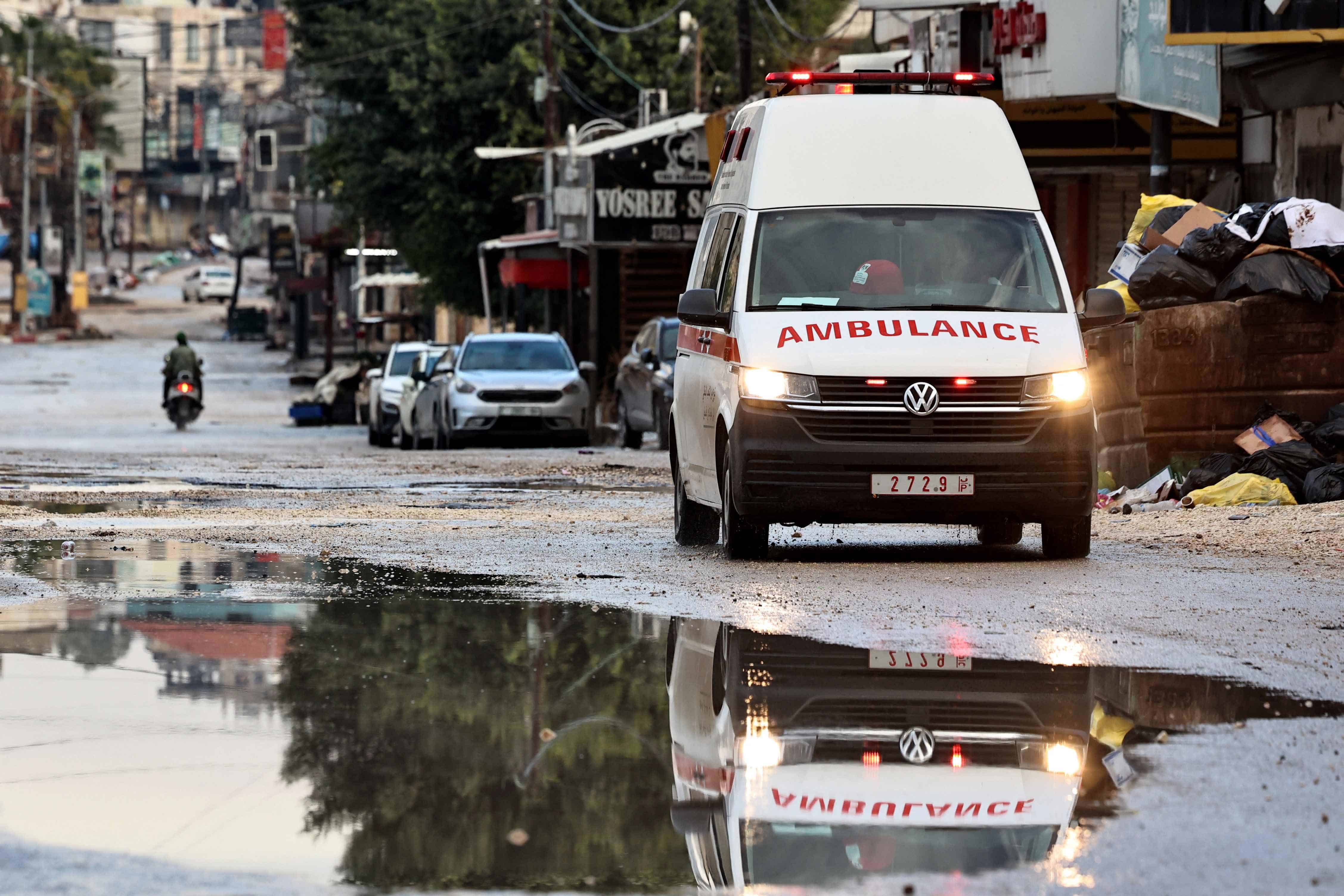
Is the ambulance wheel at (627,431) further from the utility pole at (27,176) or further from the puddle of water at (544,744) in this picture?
the utility pole at (27,176)

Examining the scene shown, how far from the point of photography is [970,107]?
1303cm

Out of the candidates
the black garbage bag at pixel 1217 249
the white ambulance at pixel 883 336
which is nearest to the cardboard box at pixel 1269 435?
the black garbage bag at pixel 1217 249

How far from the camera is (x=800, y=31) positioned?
49.8 metres

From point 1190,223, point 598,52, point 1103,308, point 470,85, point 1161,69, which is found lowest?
point 1103,308

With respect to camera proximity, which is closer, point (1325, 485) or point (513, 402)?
point (1325, 485)

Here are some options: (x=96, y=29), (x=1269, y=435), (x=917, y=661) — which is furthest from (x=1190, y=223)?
(x=96, y=29)

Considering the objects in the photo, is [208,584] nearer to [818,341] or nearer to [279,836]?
[818,341]

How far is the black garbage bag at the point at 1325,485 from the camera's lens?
15.0 meters

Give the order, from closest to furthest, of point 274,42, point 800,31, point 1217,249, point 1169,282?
point 1217,249
point 1169,282
point 800,31
point 274,42

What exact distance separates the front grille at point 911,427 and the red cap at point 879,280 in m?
0.96

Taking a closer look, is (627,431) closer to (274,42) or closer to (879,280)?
(879,280)

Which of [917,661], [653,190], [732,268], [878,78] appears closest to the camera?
[917,661]

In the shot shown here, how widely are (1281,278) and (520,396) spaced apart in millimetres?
14595

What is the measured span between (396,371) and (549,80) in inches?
344
